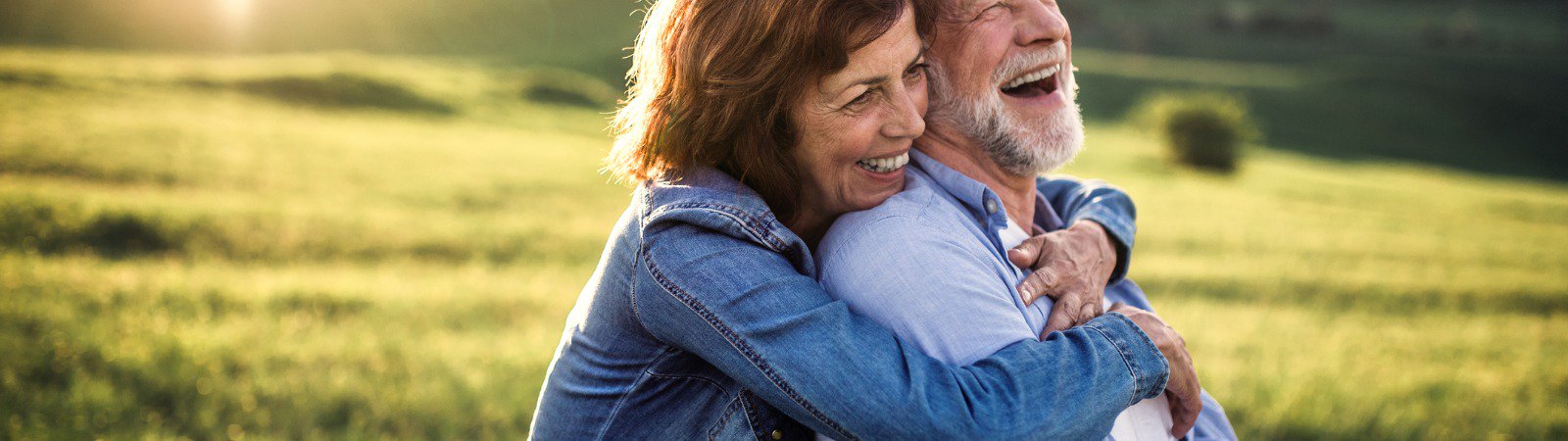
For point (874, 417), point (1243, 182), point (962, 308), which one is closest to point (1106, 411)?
point (962, 308)

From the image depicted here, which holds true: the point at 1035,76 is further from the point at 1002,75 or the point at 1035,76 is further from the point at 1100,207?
the point at 1100,207

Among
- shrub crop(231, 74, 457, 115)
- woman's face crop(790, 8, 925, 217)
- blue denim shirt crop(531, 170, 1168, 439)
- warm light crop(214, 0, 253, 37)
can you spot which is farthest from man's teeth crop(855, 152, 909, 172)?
warm light crop(214, 0, 253, 37)

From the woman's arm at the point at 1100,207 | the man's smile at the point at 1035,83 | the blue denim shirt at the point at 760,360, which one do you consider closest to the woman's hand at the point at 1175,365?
the blue denim shirt at the point at 760,360

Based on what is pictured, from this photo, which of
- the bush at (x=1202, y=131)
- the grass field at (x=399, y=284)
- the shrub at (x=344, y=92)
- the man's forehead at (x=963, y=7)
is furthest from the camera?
the bush at (x=1202, y=131)

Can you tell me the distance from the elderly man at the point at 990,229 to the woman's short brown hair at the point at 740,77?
0.92ft

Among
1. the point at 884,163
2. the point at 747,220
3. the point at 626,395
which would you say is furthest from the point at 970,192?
the point at 626,395

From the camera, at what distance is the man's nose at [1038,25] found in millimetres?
2803

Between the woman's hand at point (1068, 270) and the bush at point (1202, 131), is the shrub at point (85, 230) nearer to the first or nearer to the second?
the woman's hand at point (1068, 270)

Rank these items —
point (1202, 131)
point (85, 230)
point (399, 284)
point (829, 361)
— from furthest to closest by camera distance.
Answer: point (1202, 131)
point (85, 230)
point (399, 284)
point (829, 361)

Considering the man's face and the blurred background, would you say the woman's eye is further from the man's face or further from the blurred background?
the blurred background

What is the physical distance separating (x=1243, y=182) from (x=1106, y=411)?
28.8m

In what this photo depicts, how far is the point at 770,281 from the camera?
190 centimetres

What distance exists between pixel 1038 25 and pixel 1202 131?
101 ft

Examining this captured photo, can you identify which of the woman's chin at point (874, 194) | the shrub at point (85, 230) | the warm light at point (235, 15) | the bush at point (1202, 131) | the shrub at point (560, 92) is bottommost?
the bush at point (1202, 131)
